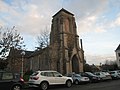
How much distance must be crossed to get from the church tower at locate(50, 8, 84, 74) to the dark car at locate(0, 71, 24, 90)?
33.1 metres

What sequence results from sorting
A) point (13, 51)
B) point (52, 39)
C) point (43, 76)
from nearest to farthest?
1. point (43, 76)
2. point (13, 51)
3. point (52, 39)

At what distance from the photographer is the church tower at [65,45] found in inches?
2051

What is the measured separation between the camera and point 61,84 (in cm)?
1867

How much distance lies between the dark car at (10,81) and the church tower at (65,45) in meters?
33.1

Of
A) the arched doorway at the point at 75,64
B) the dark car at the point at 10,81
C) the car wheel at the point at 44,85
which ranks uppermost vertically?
the arched doorway at the point at 75,64

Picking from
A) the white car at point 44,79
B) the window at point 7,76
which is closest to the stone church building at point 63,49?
the white car at point 44,79

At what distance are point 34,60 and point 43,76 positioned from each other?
4554 cm

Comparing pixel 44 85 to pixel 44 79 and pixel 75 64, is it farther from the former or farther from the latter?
pixel 75 64

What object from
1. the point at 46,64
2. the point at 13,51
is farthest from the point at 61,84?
the point at 46,64

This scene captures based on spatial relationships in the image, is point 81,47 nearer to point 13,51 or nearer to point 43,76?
point 13,51

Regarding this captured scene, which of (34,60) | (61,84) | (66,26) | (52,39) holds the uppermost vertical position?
(66,26)

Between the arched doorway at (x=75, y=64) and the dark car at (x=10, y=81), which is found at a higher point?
the arched doorway at (x=75, y=64)

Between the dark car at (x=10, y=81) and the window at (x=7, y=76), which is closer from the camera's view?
the dark car at (x=10, y=81)

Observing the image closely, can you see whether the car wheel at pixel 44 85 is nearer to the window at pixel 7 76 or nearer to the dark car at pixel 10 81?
the dark car at pixel 10 81
